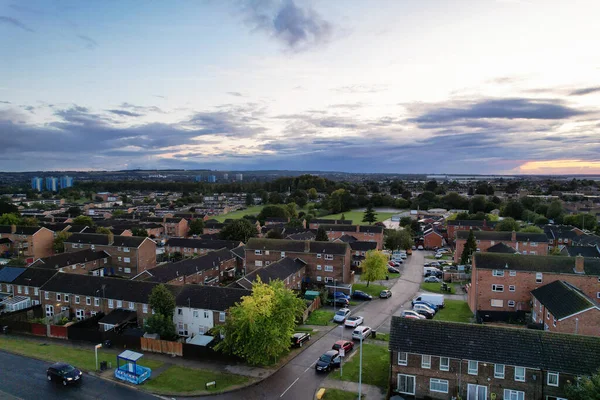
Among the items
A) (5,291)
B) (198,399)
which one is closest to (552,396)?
(198,399)

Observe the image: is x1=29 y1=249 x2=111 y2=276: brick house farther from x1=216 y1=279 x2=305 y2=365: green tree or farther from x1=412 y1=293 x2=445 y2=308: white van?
x1=412 y1=293 x2=445 y2=308: white van

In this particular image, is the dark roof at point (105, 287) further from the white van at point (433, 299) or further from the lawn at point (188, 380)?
the white van at point (433, 299)

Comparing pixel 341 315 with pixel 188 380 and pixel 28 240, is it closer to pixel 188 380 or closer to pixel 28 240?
pixel 188 380

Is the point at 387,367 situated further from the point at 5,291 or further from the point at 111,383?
the point at 5,291

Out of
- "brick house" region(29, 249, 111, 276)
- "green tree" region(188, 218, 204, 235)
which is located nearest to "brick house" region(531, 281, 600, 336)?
"brick house" region(29, 249, 111, 276)

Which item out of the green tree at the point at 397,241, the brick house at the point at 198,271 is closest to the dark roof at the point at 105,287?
the brick house at the point at 198,271
